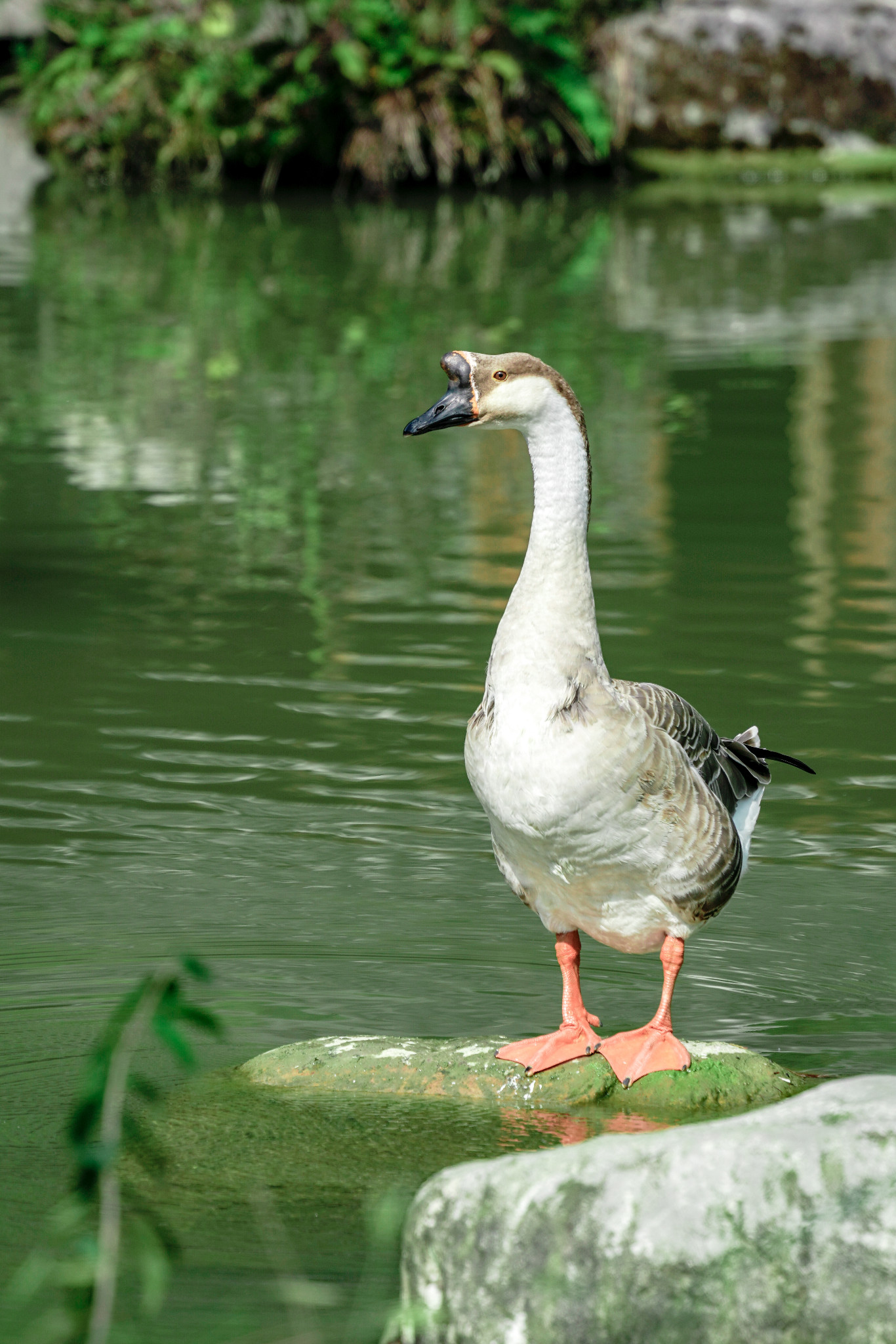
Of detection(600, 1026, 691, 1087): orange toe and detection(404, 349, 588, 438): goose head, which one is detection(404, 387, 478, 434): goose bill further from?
detection(600, 1026, 691, 1087): orange toe

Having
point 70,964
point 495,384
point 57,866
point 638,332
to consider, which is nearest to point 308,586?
point 57,866

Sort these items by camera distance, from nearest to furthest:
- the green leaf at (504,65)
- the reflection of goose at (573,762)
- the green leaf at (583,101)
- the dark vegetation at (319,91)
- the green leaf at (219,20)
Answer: the reflection of goose at (573,762) < the green leaf at (504,65) < the dark vegetation at (319,91) < the green leaf at (219,20) < the green leaf at (583,101)

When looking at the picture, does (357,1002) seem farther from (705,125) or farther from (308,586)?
(705,125)

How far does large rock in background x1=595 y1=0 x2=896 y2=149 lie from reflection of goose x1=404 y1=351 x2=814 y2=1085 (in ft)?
74.3

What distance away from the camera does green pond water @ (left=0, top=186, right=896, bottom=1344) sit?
488 centimetres

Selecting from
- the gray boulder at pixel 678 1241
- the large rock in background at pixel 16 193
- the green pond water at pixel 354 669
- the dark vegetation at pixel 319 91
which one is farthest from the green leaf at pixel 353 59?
the gray boulder at pixel 678 1241

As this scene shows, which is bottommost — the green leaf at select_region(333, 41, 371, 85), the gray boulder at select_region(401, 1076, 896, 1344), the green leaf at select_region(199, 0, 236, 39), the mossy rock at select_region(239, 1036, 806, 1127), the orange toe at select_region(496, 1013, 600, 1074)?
the mossy rock at select_region(239, 1036, 806, 1127)

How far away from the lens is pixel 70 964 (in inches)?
222

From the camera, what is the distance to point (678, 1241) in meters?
3.36

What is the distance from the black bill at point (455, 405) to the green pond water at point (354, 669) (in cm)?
181

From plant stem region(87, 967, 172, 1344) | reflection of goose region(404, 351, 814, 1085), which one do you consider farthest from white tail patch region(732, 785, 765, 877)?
plant stem region(87, 967, 172, 1344)

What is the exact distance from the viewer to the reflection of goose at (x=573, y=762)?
4434 mm

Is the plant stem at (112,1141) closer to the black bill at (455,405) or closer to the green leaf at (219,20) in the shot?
the black bill at (455,405)

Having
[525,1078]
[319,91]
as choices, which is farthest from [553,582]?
[319,91]
